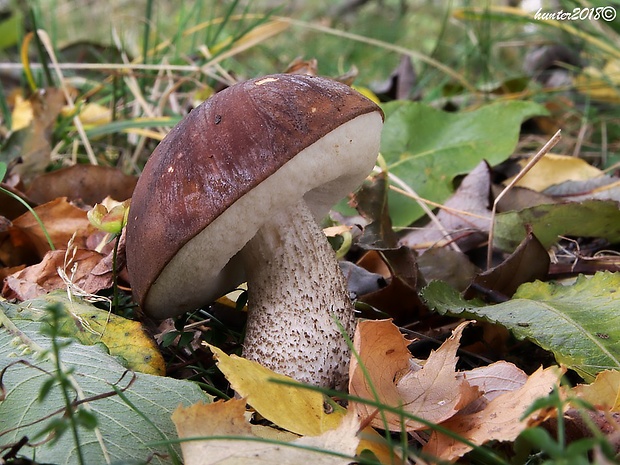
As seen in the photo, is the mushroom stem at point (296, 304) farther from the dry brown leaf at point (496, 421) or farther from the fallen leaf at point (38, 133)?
the fallen leaf at point (38, 133)

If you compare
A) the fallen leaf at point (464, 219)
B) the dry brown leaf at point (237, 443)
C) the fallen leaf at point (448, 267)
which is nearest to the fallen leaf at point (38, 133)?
the fallen leaf at point (464, 219)

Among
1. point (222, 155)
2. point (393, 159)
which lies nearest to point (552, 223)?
point (393, 159)

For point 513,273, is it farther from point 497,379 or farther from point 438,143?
point 438,143

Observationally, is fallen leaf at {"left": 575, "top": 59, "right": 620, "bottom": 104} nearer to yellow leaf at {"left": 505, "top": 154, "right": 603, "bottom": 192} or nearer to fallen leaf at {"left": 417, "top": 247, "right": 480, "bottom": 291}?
yellow leaf at {"left": 505, "top": 154, "right": 603, "bottom": 192}

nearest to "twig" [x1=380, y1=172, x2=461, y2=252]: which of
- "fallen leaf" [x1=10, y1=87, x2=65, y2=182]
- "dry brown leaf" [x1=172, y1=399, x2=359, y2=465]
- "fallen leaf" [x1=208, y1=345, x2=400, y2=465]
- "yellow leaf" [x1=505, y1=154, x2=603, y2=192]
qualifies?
"yellow leaf" [x1=505, y1=154, x2=603, y2=192]

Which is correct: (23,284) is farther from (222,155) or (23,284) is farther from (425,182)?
(425,182)

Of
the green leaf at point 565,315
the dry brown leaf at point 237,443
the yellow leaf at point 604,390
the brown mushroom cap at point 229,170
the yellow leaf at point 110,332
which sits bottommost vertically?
the green leaf at point 565,315
